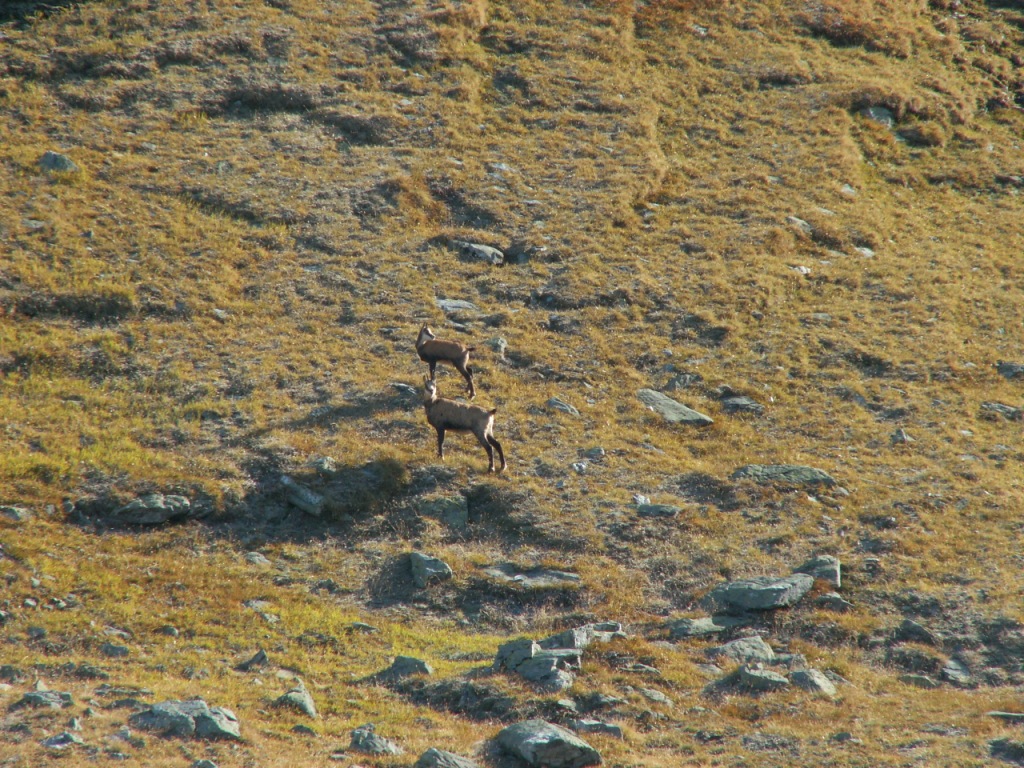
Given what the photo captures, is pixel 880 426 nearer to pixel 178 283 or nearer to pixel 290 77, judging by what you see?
pixel 178 283

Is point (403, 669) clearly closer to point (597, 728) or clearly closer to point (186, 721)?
point (597, 728)

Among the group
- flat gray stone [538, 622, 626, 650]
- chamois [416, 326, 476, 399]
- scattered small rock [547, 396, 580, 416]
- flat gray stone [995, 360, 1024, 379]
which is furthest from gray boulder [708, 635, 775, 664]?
flat gray stone [995, 360, 1024, 379]

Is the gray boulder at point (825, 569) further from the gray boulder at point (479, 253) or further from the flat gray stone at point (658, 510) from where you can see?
the gray boulder at point (479, 253)

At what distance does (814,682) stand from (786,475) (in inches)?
273

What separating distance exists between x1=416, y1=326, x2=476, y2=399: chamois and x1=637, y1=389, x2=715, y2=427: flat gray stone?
4.29m

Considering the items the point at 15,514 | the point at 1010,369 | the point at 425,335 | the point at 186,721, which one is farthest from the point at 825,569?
the point at 15,514

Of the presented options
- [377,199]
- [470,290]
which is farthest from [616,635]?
[377,199]

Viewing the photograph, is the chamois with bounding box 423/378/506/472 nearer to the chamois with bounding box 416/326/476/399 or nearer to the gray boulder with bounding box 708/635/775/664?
the chamois with bounding box 416/326/476/399

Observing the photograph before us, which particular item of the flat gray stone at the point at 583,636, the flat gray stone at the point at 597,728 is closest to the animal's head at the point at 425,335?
the flat gray stone at the point at 583,636

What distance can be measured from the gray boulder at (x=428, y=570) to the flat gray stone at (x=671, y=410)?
25.2 feet

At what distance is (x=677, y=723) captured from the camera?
12.7 meters

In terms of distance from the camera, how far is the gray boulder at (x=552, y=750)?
11.3m

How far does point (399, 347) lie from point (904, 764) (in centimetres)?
1551

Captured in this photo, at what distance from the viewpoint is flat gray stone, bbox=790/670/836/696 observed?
527 inches
